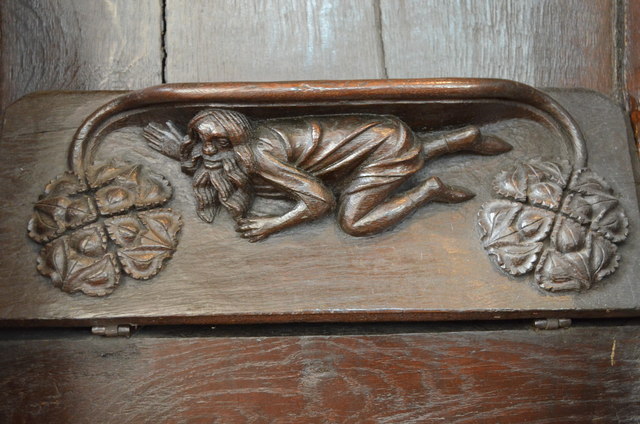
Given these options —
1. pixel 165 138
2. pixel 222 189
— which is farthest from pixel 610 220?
pixel 165 138

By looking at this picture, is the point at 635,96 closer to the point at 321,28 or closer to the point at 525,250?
the point at 525,250

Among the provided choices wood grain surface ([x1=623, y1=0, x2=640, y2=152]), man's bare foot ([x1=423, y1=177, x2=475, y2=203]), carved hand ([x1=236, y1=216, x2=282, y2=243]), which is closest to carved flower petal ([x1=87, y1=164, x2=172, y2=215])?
carved hand ([x1=236, y1=216, x2=282, y2=243])

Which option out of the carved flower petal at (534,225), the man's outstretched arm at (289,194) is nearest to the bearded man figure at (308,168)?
the man's outstretched arm at (289,194)

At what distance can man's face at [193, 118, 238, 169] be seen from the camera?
0.91 m

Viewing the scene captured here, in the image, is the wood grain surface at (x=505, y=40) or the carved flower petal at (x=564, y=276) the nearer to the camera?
the carved flower petal at (x=564, y=276)

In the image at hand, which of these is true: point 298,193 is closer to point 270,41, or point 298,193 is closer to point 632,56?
point 270,41

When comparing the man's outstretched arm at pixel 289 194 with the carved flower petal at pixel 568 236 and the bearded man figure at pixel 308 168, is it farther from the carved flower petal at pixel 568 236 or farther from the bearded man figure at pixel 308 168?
the carved flower petal at pixel 568 236

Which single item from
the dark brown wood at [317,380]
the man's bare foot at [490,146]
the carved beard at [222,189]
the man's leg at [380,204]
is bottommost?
the dark brown wood at [317,380]

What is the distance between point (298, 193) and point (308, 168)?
0.15 feet

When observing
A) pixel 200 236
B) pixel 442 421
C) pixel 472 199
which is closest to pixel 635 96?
pixel 472 199

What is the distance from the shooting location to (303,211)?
94 centimetres

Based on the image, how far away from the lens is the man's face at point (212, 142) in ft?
3.00

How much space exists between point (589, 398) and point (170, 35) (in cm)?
85

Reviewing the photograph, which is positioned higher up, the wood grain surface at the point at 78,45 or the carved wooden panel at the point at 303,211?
the wood grain surface at the point at 78,45
